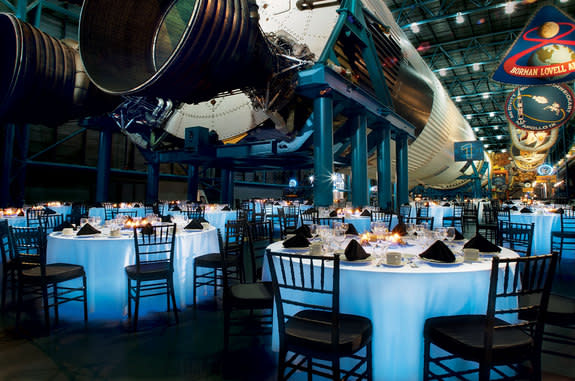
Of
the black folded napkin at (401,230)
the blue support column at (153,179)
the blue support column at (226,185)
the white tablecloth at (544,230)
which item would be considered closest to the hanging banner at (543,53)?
the white tablecloth at (544,230)

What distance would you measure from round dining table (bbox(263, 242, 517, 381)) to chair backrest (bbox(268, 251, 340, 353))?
0.15 m

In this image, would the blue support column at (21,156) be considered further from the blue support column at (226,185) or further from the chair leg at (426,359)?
the chair leg at (426,359)

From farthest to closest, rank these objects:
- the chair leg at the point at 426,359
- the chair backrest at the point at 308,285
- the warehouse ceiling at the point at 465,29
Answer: the warehouse ceiling at the point at 465,29
the chair leg at the point at 426,359
the chair backrest at the point at 308,285

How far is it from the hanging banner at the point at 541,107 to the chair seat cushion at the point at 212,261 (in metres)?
10.3

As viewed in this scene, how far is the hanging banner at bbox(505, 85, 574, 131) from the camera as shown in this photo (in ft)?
31.0

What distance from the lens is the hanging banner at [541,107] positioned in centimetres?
944

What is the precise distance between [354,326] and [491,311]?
0.66 m

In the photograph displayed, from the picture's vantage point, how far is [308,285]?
2.11 m

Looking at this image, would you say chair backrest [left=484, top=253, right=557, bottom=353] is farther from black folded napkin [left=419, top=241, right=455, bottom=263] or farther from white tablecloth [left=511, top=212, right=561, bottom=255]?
white tablecloth [left=511, top=212, right=561, bottom=255]

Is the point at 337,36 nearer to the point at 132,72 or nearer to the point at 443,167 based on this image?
the point at 132,72

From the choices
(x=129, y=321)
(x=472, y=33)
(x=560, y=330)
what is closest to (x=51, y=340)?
(x=129, y=321)

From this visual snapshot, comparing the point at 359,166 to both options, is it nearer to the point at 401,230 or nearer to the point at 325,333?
the point at 401,230

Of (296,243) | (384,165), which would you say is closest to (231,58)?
(296,243)

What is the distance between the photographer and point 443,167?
21.4m
